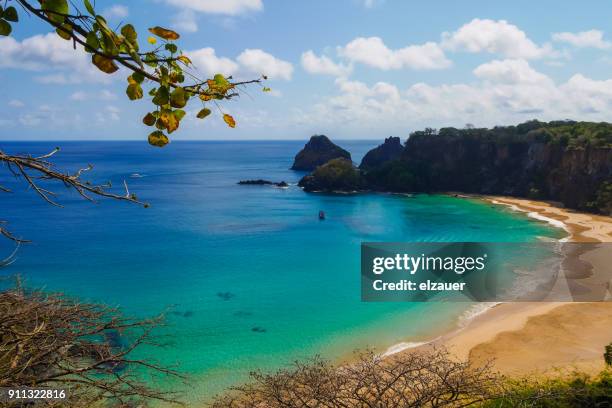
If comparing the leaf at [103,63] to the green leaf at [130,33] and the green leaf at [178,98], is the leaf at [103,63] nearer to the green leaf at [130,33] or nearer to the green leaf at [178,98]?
the green leaf at [130,33]

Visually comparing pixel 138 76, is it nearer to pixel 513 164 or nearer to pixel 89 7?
pixel 89 7

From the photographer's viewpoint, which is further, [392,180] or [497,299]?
[392,180]

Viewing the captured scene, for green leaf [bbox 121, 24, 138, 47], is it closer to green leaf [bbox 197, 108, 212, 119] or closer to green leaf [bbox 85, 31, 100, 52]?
green leaf [bbox 85, 31, 100, 52]

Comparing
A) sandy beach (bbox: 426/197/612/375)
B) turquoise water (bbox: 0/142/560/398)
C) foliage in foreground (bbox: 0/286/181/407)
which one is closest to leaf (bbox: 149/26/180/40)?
foliage in foreground (bbox: 0/286/181/407)

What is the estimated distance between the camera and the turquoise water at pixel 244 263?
2136cm

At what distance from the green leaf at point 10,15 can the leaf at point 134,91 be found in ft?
1.39

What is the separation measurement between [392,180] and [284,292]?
44158 mm

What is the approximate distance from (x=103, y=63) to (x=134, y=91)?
5.8 inches

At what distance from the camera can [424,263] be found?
34.2 m

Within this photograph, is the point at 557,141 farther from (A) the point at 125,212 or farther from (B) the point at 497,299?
(A) the point at 125,212

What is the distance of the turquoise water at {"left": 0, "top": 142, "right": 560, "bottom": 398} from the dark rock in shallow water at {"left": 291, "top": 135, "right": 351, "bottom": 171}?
115 ft

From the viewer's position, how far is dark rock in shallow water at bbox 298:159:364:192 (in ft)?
226

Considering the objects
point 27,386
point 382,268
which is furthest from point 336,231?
point 27,386

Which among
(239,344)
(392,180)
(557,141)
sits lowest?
(239,344)
